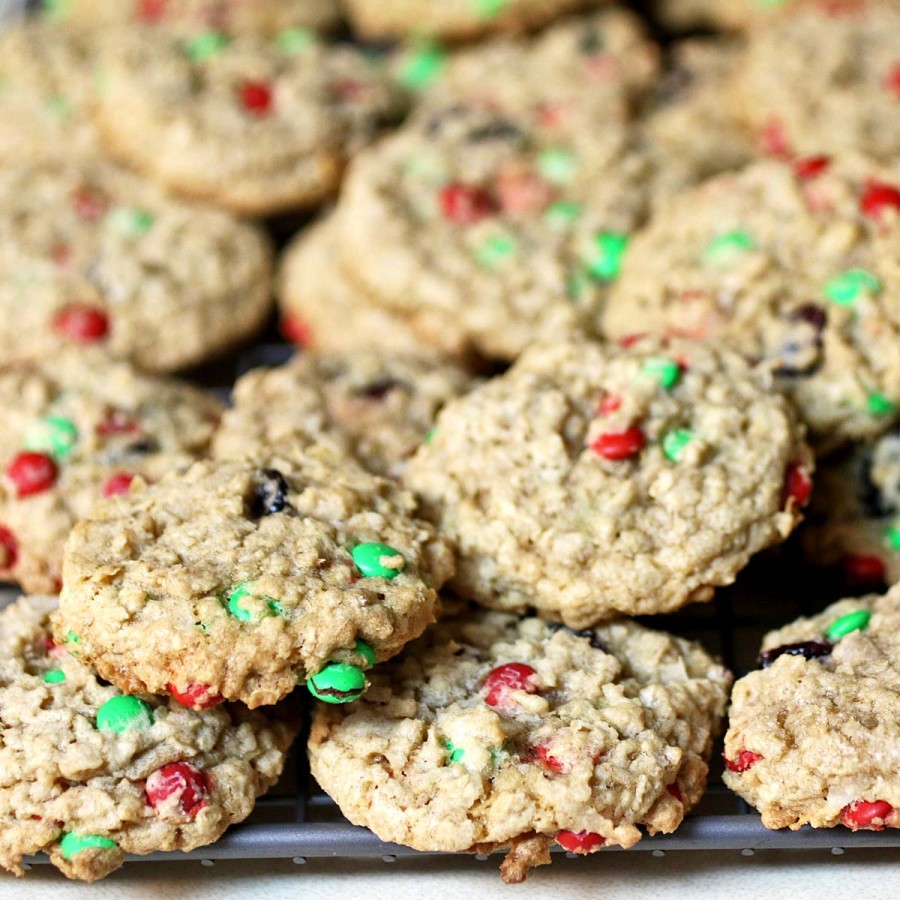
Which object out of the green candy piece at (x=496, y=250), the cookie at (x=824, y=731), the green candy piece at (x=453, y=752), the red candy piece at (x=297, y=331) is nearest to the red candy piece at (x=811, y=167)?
the green candy piece at (x=496, y=250)

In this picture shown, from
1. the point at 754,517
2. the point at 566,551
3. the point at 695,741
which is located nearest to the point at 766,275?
the point at 754,517

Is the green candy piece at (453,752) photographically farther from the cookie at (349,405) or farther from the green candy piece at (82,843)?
the cookie at (349,405)

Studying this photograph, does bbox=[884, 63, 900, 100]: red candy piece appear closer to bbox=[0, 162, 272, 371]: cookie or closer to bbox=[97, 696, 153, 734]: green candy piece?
bbox=[0, 162, 272, 371]: cookie

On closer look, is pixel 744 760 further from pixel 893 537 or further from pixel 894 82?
pixel 894 82

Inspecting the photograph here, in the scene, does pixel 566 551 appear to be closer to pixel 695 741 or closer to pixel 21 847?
pixel 695 741

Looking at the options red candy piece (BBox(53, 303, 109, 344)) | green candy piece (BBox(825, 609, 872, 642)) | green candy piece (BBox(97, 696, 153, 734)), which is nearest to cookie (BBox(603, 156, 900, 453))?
green candy piece (BBox(825, 609, 872, 642))
